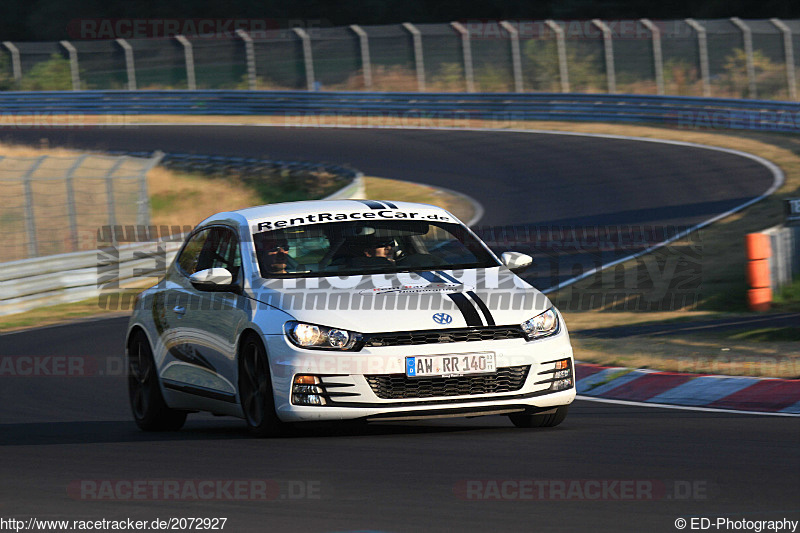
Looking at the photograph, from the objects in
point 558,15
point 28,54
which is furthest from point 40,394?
point 558,15

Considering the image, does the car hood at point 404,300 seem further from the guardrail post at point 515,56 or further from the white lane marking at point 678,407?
the guardrail post at point 515,56

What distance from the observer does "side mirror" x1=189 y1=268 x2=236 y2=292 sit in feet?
28.5

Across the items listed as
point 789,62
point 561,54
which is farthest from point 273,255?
point 561,54

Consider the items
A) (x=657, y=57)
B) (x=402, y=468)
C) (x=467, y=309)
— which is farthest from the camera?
(x=657, y=57)

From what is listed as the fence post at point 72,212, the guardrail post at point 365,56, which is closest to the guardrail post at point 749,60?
the guardrail post at point 365,56

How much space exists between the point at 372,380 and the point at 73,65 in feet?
126

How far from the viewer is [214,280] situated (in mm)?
8688

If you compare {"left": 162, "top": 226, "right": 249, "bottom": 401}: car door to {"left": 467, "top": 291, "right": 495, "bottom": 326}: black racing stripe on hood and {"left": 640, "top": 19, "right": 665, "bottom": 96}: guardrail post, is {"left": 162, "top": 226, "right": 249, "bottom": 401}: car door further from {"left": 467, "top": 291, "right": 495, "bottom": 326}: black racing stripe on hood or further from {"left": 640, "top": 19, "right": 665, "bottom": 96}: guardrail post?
{"left": 640, "top": 19, "right": 665, "bottom": 96}: guardrail post

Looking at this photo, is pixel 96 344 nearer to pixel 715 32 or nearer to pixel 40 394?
pixel 40 394

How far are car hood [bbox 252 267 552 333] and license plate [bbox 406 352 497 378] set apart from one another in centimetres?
18

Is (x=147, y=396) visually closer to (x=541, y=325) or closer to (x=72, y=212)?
(x=541, y=325)

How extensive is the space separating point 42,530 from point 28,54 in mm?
39585

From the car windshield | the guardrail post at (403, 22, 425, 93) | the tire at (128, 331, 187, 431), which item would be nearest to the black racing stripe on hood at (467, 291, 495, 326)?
the car windshield

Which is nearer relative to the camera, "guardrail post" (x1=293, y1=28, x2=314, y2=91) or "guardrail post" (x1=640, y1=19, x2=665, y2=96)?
"guardrail post" (x1=640, y1=19, x2=665, y2=96)
